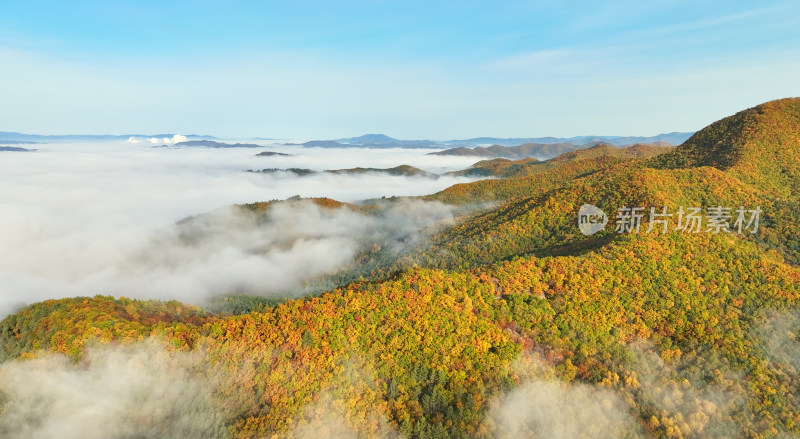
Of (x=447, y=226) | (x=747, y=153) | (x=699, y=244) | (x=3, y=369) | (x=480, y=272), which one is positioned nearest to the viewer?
(x=3, y=369)

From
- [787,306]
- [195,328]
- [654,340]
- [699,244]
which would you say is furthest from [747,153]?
[195,328]

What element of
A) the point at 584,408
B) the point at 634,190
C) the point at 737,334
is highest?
the point at 634,190

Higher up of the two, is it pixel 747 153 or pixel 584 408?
pixel 747 153

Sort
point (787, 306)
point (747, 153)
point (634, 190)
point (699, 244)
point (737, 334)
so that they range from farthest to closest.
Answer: point (747, 153), point (634, 190), point (699, 244), point (787, 306), point (737, 334)

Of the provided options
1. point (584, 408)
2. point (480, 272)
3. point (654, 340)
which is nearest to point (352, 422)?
point (584, 408)

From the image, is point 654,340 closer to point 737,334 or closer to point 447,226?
point 737,334

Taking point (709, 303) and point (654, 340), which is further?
point (709, 303)
